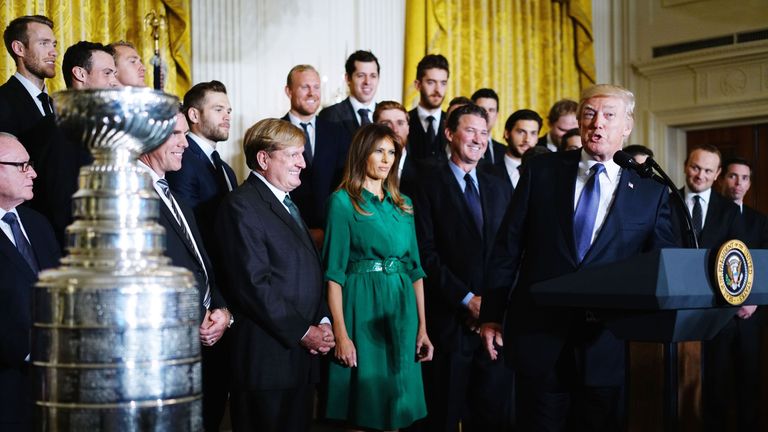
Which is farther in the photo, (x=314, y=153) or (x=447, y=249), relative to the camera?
(x=314, y=153)

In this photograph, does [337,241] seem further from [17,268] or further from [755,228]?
[755,228]

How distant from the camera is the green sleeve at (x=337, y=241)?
4.20 m

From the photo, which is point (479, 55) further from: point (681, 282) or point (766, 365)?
point (681, 282)

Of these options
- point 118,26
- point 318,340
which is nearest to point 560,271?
point 318,340

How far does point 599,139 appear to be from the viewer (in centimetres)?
339

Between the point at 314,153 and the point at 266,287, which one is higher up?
the point at 314,153

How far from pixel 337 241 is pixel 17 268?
1497 mm

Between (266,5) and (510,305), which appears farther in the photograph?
(266,5)

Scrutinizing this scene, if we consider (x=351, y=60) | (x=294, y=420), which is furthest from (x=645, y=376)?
(x=351, y=60)

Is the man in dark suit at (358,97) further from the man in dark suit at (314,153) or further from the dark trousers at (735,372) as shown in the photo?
the dark trousers at (735,372)

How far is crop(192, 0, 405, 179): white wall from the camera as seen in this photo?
6.99 meters

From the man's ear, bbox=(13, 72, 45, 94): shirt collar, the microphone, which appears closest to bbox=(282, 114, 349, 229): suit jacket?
the man's ear

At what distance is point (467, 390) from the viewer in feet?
16.0

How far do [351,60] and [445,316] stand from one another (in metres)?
1.86
